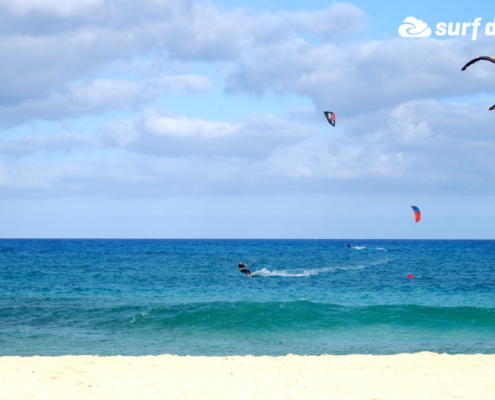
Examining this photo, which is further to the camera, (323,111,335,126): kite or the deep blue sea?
(323,111,335,126): kite
